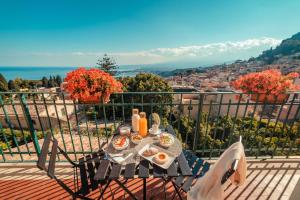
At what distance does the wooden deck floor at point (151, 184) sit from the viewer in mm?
2191

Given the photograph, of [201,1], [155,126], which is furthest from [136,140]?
[201,1]

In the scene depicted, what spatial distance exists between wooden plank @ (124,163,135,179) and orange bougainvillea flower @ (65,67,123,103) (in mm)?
1153

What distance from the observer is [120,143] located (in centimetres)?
171

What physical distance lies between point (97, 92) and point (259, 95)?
2378 mm

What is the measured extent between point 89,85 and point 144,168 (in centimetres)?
134

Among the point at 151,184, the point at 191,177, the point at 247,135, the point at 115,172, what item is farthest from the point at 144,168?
the point at 247,135

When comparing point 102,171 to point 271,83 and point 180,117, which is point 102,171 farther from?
point 271,83

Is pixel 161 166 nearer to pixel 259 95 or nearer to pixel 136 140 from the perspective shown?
pixel 136 140

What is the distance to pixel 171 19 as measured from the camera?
15.5 metres

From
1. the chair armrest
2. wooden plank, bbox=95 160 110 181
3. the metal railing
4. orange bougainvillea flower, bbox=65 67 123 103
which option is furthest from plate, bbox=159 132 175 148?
orange bougainvillea flower, bbox=65 67 123 103

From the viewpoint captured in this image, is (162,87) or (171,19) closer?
(171,19)

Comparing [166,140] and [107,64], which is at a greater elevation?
[166,140]

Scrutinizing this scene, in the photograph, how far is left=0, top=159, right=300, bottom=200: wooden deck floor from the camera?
219cm

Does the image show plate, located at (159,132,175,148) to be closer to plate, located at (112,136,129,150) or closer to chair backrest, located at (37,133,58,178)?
plate, located at (112,136,129,150)
